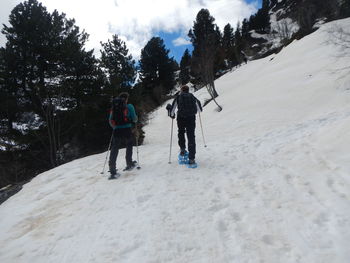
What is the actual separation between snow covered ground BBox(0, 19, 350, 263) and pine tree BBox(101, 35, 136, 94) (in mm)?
6845

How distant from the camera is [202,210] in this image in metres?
3.57

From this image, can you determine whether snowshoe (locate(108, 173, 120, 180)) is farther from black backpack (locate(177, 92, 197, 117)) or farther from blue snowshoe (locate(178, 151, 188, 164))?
black backpack (locate(177, 92, 197, 117))

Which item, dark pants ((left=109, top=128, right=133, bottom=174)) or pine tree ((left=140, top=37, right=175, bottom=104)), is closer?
dark pants ((left=109, top=128, right=133, bottom=174))

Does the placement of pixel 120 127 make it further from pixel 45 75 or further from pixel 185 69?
pixel 185 69

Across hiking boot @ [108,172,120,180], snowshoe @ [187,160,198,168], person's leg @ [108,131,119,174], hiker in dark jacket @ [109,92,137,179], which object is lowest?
snowshoe @ [187,160,198,168]

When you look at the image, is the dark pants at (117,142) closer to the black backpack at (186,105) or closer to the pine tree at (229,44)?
the black backpack at (186,105)

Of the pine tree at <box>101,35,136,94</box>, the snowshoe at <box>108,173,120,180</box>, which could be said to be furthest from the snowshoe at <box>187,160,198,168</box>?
the pine tree at <box>101,35,136,94</box>

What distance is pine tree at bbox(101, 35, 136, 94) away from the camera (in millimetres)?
12336

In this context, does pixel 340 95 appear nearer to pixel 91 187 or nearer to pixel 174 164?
pixel 174 164

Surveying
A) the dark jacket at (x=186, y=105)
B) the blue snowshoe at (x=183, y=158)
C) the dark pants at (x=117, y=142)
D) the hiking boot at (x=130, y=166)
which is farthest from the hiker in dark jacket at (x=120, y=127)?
the blue snowshoe at (x=183, y=158)

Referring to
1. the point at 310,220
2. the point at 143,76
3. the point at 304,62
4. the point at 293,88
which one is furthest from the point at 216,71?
the point at 310,220

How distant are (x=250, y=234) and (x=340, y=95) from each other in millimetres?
10164

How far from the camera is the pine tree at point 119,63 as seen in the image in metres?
12.3

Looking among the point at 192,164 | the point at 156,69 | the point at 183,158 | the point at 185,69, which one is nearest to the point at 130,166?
the point at 183,158
